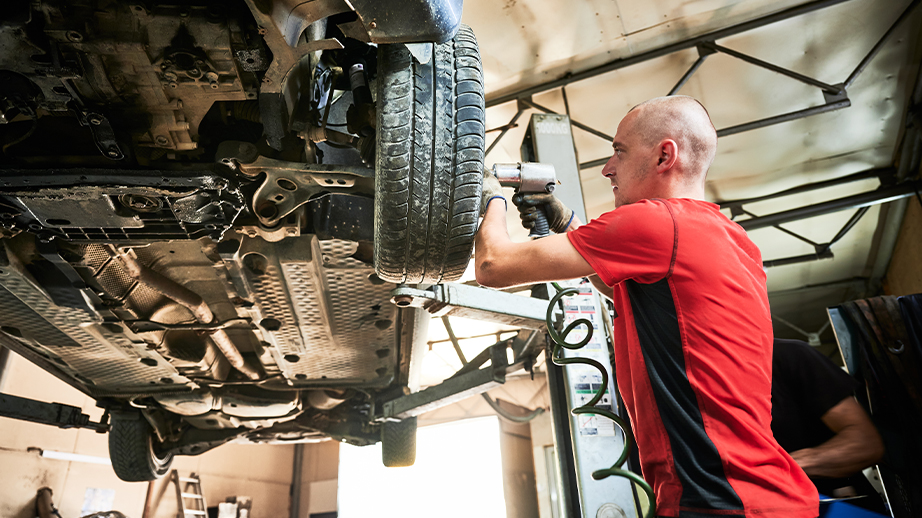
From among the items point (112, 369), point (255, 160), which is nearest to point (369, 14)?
point (255, 160)

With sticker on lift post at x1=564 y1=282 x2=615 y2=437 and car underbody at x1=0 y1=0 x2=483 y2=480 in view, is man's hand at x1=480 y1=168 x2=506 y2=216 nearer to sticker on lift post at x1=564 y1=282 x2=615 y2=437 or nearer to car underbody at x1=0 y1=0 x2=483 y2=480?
car underbody at x1=0 y1=0 x2=483 y2=480

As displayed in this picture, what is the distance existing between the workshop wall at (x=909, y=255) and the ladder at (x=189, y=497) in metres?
9.57

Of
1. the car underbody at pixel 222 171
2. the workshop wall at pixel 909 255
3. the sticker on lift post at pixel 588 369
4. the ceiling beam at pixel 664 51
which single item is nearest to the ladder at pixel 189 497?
the car underbody at pixel 222 171

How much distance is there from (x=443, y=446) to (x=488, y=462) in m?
0.93

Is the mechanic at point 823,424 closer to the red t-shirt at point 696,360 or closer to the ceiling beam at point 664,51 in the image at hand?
the red t-shirt at point 696,360

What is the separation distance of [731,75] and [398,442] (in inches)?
157

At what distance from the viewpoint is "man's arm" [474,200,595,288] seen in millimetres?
1242

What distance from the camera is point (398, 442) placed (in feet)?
12.5

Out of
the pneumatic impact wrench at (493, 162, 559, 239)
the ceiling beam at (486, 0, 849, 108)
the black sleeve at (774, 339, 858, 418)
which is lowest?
the black sleeve at (774, 339, 858, 418)

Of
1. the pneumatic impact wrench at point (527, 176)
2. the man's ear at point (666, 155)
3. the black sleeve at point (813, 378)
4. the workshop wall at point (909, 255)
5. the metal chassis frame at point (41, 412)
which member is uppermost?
the workshop wall at point (909, 255)

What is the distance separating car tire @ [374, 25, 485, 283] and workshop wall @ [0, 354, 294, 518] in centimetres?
580

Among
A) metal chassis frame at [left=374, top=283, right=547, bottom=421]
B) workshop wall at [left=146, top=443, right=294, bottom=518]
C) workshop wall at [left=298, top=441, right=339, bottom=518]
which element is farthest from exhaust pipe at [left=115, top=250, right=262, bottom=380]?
workshop wall at [left=298, top=441, right=339, bottom=518]

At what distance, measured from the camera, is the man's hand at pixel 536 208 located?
1643 millimetres

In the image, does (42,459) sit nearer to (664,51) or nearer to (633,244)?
(633,244)
